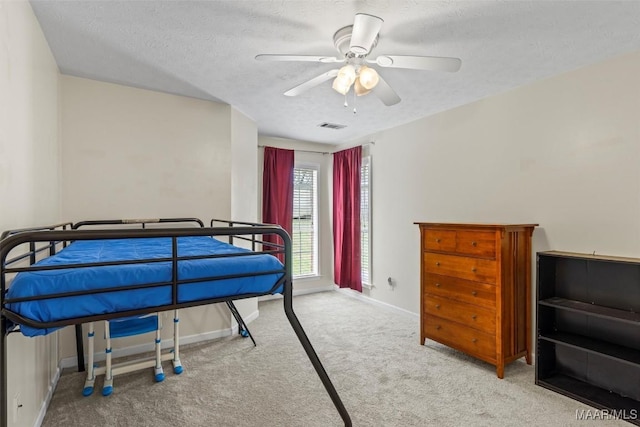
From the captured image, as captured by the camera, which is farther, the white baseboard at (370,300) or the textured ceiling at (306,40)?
the white baseboard at (370,300)

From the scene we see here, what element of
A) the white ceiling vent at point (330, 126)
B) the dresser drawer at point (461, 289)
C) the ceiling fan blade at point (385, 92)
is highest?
the white ceiling vent at point (330, 126)

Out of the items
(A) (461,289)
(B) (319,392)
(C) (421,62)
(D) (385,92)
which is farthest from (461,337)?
(C) (421,62)

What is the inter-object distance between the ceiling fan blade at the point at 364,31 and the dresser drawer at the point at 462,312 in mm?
2166

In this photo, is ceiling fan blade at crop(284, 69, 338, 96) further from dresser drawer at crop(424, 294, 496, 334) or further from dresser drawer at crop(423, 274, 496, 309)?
dresser drawer at crop(424, 294, 496, 334)

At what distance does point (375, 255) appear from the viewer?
448 cm

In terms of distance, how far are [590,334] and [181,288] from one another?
2.88 m

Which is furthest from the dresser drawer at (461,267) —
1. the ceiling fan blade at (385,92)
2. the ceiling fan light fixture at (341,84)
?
the ceiling fan light fixture at (341,84)

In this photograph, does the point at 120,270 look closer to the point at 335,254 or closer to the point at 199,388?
the point at 199,388

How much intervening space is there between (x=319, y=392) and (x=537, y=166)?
2538 millimetres

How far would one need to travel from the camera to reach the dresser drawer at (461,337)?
2559mm

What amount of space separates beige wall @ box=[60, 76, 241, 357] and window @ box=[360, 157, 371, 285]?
1.99 meters

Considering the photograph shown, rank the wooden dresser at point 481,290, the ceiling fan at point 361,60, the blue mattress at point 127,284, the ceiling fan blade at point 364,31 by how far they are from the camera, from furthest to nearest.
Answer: the wooden dresser at point 481,290 → the ceiling fan at point 361,60 → the ceiling fan blade at point 364,31 → the blue mattress at point 127,284

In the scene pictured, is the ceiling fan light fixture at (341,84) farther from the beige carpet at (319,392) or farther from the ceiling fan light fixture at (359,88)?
the beige carpet at (319,392)

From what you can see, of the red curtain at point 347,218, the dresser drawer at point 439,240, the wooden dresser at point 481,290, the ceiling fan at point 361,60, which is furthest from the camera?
the red curtain at point 347,218
